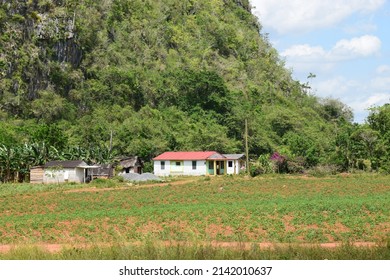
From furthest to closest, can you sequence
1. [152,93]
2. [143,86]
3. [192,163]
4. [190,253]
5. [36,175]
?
[152,93]
[143,86]
[192,163]
[36,175]
[190,253]

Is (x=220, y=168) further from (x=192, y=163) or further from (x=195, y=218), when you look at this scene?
(x=195, y=218)

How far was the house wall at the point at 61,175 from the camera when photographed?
42.5m

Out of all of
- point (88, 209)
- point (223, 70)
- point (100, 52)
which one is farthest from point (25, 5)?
point (88, 209)

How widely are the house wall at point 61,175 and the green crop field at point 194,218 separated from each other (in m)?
10.8

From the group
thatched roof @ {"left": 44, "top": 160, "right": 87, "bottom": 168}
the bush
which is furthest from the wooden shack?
the bush

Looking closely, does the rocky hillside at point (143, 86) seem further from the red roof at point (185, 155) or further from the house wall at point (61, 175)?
the house wall at point (61, 175)

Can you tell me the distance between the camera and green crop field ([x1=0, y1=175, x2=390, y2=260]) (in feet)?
52.1

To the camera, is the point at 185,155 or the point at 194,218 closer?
the point at 194,218

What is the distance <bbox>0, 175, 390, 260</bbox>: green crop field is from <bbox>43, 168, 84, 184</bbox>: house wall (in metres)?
10.8

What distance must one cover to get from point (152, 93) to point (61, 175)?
108 feet

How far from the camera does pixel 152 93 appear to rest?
242ft

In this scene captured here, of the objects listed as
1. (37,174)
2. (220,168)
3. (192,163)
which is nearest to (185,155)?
(192,163)

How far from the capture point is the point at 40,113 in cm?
6284

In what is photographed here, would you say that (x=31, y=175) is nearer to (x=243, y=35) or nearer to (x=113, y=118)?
(x=113, y=118)
